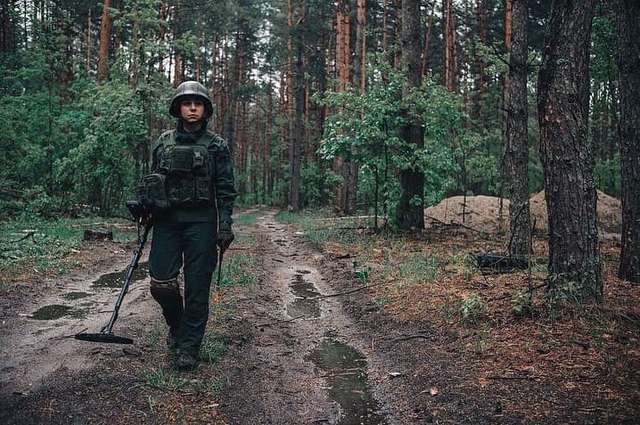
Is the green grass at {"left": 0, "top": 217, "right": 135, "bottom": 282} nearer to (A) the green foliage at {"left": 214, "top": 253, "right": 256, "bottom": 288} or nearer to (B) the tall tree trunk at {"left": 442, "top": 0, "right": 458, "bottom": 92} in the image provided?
(A) the green foliage at {"left": 214, "top": 253, "right": 256, "bottom": 288}

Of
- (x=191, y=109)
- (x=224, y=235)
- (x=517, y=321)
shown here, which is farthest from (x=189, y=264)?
(x=517, y=321)

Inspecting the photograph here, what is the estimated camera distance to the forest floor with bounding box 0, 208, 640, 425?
3766mm

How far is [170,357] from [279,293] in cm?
Answer: 358

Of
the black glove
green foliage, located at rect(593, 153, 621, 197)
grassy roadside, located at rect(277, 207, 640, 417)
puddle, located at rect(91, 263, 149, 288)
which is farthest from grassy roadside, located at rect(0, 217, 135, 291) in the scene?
green foliage, located at rect(593, 153, 621, 197)

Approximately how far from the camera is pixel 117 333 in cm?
542

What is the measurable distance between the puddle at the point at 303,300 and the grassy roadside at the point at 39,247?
13.8 feet

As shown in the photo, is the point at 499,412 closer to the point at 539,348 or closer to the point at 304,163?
the point at 539,348

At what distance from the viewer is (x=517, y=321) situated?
5.48m

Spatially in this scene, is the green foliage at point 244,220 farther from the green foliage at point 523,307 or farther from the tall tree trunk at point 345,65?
the green foliage at point 523,307

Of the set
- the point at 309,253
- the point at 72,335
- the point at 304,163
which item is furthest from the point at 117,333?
the point at 304,163

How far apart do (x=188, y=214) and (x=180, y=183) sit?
0.97 ft

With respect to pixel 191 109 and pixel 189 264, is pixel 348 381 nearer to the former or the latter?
pixel 189 264

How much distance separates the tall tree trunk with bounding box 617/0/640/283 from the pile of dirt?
24.3 feet

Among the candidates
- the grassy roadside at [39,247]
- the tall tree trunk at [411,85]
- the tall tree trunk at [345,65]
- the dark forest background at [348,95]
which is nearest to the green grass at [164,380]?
the dark forest background at [348,95]
